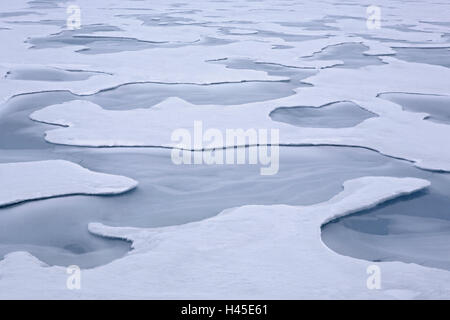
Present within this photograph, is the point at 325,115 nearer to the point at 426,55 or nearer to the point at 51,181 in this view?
the point at 51,181

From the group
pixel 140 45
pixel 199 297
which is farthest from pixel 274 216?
pixel 140 45

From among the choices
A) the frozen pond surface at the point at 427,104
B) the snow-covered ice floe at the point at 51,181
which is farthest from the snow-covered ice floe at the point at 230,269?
the frozen pond surface at the point at 427,104

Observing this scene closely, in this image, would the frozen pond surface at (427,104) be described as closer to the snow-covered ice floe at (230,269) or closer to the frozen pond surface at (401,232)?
the frozen pond surface at (401,232)

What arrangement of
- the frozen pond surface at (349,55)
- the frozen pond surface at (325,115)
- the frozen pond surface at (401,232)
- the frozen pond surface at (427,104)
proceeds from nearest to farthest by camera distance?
the frozen pond surface at (401,232)
the frozen pond surface at (325,115)
the frozen pond surface at (427,104)
the frozen pond surface at (349,55)

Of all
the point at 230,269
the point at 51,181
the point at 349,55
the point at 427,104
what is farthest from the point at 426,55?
the point at 230,269

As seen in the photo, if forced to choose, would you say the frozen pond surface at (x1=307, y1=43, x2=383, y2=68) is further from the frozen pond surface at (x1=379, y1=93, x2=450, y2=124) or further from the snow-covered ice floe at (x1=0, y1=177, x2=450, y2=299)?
the snow-covered ice floe at (x1=0, y1=177, x2=450, y2=299)
